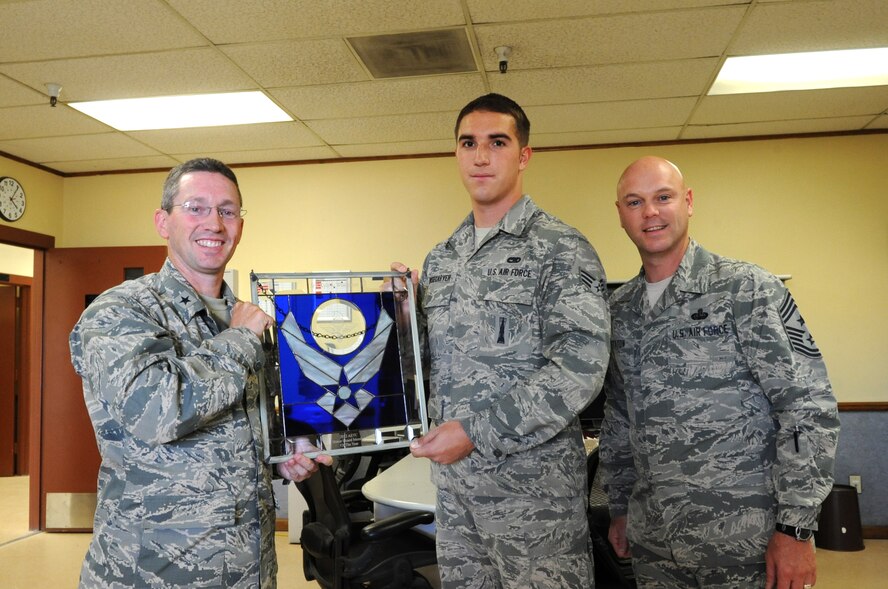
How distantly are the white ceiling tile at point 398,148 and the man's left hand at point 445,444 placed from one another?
12.7 ft

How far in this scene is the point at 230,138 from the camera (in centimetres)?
503

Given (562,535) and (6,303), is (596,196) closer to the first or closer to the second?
(562,535)

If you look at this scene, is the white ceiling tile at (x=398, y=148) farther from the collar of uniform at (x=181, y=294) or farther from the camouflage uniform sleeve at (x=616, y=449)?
the collar of uniform at (x=181, y=294)

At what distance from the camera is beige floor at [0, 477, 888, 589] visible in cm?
417

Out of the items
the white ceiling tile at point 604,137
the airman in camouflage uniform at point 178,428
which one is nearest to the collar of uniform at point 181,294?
the airman in camouflage uniform at point 178,428

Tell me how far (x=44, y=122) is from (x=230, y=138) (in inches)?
46.1

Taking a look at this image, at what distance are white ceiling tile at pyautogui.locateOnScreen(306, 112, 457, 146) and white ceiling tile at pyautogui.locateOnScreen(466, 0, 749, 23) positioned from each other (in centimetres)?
138

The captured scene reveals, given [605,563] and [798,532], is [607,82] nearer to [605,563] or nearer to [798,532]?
[605,563]

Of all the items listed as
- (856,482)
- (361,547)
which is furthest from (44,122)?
(856,482)

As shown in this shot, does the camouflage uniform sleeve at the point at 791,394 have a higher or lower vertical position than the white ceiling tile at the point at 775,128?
lower

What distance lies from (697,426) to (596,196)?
382cm

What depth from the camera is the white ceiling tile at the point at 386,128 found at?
4723 millimetres

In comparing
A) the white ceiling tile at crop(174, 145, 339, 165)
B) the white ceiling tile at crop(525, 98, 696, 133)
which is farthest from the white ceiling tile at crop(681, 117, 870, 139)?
the white ceiling tile at crop(174, 145, 339, 165)

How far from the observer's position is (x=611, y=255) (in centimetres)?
545
